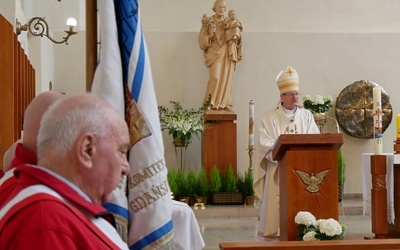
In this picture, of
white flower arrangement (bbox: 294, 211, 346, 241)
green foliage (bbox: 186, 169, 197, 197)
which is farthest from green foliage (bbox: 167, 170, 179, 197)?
white flower arrangement (bbox: 294, 211, 346, 241)

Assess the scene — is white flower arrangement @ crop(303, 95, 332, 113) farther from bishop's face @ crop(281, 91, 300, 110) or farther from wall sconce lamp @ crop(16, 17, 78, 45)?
wall sconce lamp @ crop(16, 17, 78, 45)

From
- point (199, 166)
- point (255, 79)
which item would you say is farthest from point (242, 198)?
point (255, 79)

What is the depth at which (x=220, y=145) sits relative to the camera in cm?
1173

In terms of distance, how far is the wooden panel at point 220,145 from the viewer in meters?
11.7

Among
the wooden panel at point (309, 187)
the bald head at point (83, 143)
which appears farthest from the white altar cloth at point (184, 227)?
the wooden panel at point (309, 187)

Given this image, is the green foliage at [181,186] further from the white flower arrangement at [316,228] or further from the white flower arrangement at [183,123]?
the white flower arrangement at [316,228]

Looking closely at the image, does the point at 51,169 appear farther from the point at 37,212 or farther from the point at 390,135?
the point at 390,135

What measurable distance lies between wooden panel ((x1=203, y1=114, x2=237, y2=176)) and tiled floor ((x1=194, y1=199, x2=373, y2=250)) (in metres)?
1.07

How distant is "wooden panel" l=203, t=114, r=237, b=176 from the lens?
11680mm

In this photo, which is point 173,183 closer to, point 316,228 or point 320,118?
point 320,118

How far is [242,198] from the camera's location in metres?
11.2

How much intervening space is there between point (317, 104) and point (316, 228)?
6.89 metres

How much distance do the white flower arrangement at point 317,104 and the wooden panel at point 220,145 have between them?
137cm

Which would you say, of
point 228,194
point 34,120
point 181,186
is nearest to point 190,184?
point 181,186
